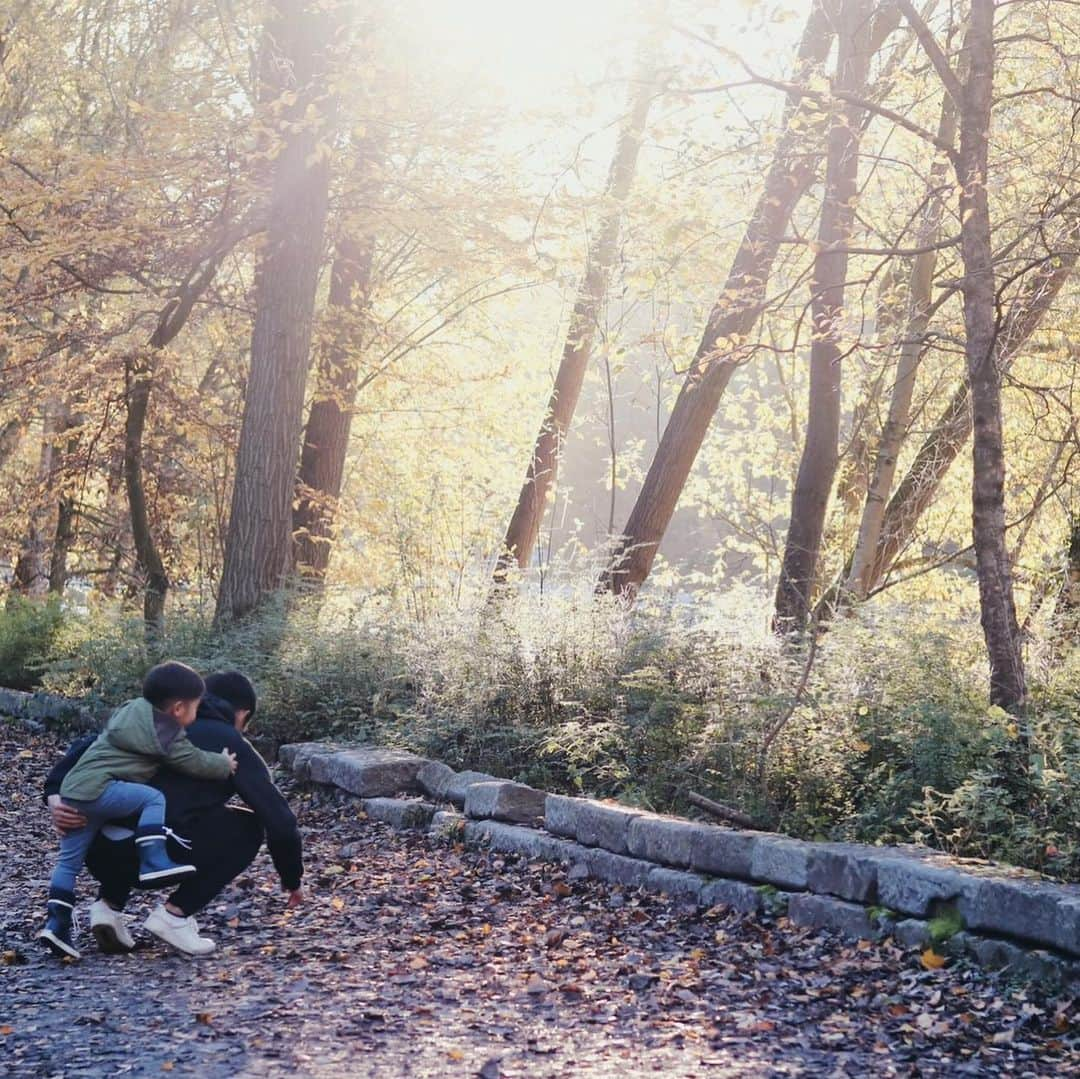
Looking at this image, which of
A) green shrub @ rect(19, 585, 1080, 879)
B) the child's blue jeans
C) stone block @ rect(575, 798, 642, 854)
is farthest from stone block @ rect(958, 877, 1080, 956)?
the child's blue jeans

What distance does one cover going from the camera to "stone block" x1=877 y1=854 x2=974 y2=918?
4828 mm

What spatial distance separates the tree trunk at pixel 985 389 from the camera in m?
6.28

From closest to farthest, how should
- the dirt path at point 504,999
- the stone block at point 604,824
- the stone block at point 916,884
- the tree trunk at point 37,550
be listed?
the dirt path at point 504,999
the stone block at point 916,884
the stone block at point 604,824
the tree trunk at point 37,550

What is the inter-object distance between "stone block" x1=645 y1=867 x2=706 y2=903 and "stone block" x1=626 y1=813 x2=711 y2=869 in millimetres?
68

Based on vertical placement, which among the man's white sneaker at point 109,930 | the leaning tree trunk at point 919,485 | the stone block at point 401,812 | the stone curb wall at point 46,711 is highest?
the leaning tree trunk at point 919,485

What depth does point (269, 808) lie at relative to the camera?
534 cm

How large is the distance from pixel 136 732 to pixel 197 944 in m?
0.86

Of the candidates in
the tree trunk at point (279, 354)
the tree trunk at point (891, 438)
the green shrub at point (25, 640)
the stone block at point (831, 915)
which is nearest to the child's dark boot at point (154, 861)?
the stone block at point (831, 915)

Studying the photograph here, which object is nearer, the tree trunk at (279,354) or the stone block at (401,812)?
the stone block at (401,812)

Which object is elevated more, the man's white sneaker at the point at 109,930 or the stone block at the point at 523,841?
the stone block at the point at 523,841

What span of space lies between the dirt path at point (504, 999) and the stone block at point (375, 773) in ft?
5.71

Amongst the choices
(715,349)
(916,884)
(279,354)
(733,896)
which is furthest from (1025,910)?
(279,354)

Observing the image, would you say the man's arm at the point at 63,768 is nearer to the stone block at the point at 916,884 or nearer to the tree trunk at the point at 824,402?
the stone block at the point at 916,884

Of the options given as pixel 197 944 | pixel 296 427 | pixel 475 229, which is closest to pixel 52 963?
pixel 197 944
